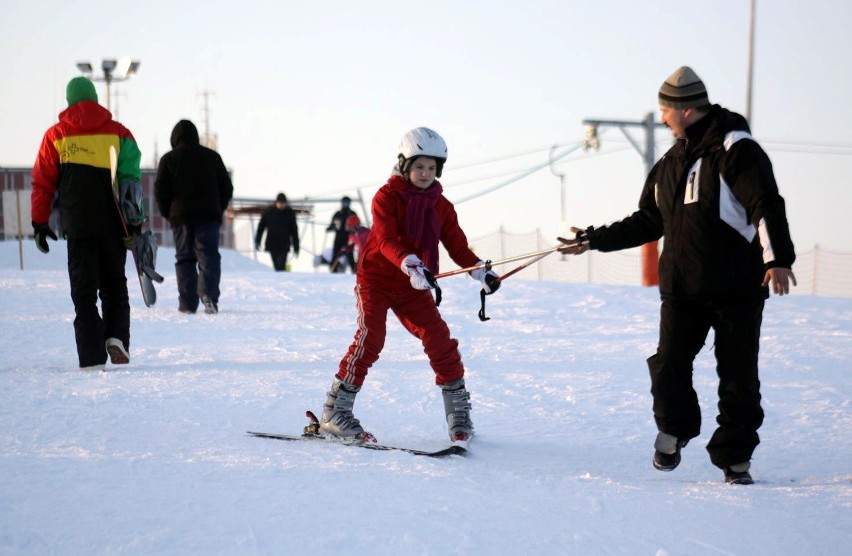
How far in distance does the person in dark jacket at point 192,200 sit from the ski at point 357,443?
5.72 m

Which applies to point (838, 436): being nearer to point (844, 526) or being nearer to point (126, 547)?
point (844, 526)

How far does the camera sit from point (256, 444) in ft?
16.8

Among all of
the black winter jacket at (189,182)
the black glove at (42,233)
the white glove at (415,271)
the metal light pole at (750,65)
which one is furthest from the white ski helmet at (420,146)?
the metal light pole at (750,65)

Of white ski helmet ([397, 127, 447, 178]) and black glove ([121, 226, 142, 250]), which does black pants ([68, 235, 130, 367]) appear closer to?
black glove ([121, 226, 142, 250])

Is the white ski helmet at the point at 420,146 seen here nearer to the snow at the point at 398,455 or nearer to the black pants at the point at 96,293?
the snow at the point at 398,455

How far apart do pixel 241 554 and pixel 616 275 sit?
33055 millimetres

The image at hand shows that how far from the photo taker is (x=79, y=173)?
23.8ft

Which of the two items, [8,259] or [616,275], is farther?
[616,275]

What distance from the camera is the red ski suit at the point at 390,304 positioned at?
5199 millimetres

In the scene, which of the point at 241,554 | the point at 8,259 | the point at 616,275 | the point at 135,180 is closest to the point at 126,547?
the point at 241,554

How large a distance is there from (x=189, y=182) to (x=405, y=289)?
611cm

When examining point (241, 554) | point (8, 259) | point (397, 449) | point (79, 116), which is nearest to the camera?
point (241, 554)

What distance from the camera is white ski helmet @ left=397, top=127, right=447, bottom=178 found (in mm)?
5074

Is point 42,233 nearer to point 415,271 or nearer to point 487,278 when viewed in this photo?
point 415,271
